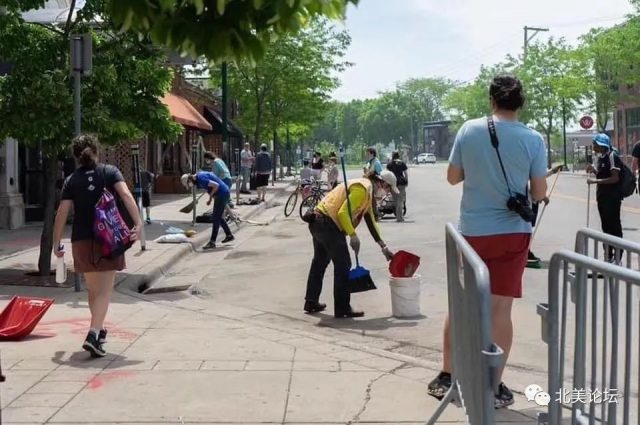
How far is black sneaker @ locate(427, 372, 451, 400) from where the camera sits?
17.8ft

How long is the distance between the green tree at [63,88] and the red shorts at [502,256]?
6649 mm

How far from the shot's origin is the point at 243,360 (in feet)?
21.5

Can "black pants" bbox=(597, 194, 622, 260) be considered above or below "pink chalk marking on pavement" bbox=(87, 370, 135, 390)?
above

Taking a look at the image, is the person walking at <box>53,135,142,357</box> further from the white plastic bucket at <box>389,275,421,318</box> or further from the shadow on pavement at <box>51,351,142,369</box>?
the white plastic bucket at <box>389,275,421,318</box>

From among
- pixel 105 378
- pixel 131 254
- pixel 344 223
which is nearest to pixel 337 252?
pixel 344 223

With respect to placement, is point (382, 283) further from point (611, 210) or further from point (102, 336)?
point (102, 336)

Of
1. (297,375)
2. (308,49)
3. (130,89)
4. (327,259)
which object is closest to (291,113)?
(308,49)

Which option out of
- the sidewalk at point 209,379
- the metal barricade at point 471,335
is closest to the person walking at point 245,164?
the sidewalk at point 209,379

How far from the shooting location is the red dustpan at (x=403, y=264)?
8180 mm

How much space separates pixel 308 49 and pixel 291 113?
5868 millimetres

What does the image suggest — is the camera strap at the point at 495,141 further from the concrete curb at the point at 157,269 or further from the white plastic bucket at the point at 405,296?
the concrete curb at the point at 157,269

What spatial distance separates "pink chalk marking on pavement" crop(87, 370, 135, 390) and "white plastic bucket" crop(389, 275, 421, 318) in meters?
2.97

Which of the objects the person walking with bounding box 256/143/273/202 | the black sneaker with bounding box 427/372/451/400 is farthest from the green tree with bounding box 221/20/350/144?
the black sneaker with bounding box 427/372/451/400

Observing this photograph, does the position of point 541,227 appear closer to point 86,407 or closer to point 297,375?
point 297,375
